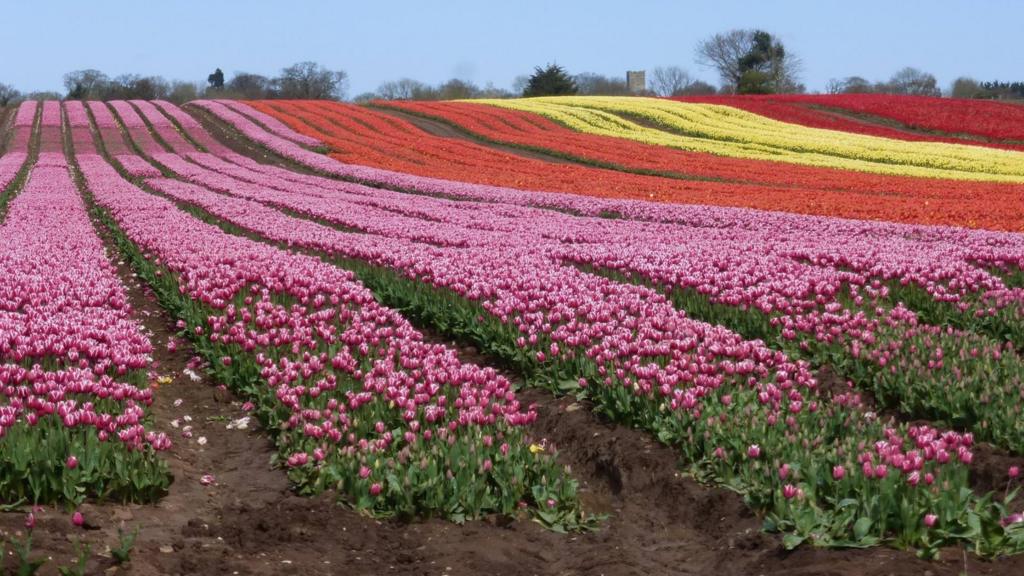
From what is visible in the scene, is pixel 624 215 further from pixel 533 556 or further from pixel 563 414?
pixel 533 556

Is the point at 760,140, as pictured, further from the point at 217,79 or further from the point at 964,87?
the point at 217,79

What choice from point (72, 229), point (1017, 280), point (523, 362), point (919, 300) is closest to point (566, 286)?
point (523, 362)

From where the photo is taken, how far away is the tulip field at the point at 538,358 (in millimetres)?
6277

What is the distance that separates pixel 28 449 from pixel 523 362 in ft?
15.7

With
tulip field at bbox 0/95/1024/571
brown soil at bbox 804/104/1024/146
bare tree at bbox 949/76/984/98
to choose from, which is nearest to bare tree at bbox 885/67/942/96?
bare tree at bbox 949/76/984/98

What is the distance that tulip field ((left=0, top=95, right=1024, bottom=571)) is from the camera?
20.6 feet

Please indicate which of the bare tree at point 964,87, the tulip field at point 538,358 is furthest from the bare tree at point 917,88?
the tulip field at point 538,358

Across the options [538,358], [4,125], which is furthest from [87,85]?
[538,358]

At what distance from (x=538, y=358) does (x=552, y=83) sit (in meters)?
95.7

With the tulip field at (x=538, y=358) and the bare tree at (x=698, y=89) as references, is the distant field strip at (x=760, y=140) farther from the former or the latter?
the bare tree at (x=698, y=89)

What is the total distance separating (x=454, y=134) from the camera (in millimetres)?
61250

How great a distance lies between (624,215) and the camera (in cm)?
2627

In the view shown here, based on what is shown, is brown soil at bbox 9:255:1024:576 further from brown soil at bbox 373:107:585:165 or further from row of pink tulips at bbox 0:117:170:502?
brown soil at bbox 373:107:585:165

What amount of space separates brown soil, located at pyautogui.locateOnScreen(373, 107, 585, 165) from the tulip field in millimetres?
25204
